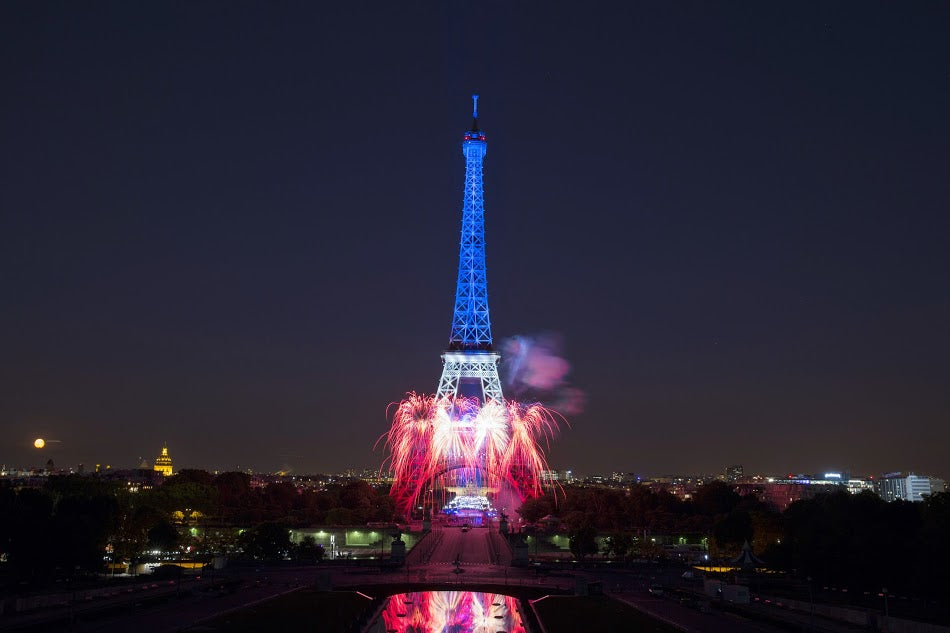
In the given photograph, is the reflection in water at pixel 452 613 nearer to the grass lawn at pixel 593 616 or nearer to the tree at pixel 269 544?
the grass lawn at pixel 593 616

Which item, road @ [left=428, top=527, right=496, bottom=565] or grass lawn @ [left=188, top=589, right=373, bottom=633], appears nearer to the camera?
grass lawn @ [left=188, top=589, right=373, bottom=633]

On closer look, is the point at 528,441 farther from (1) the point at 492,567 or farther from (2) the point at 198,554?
(2) the point at 198,554

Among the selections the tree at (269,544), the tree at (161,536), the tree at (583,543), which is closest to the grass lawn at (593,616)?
the tree at (583,543)

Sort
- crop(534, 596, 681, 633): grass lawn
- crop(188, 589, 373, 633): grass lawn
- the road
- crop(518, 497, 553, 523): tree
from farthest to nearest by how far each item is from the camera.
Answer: crop(518, 497, 553, 523): tree, the road, crop(534, 596, 681, 633): grass lawn, crop(188, 589, 373, 633): grass lawn

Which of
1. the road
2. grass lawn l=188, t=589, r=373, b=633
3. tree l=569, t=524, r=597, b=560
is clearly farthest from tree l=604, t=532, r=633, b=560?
grass lawn l=188, t=589, r=373, b=633

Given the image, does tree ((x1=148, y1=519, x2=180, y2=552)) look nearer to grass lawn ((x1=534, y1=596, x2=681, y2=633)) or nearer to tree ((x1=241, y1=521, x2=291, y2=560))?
tree ((x1=241, y1=521, x2=291, y2=560))

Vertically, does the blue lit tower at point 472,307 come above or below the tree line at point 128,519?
above
